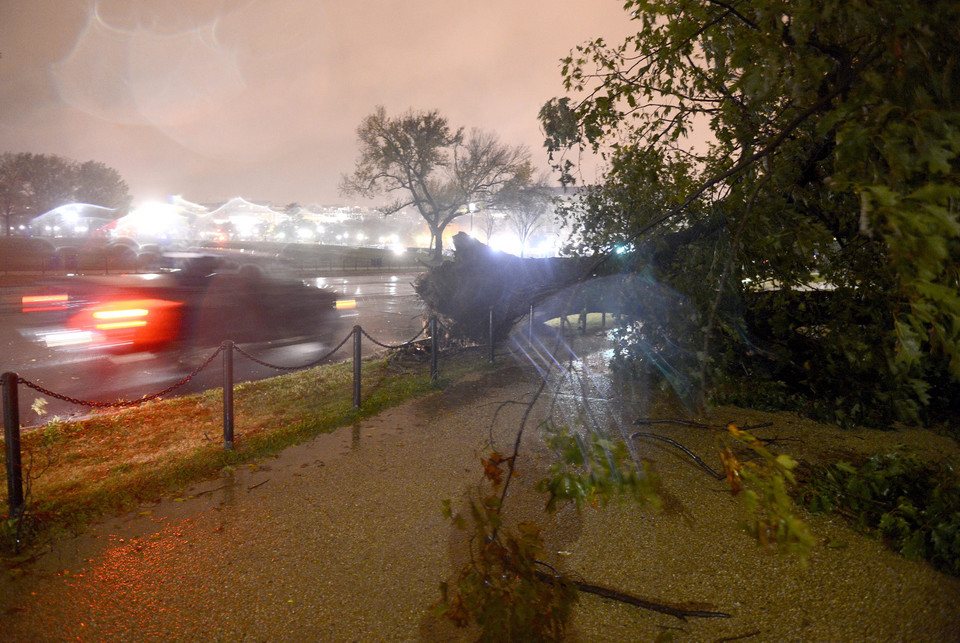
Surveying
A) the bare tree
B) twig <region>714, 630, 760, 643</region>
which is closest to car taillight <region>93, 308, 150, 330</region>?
twig <region>714, 630, 760, 643</region>

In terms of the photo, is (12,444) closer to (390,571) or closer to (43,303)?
(390,571)

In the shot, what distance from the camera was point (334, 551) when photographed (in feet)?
11.5

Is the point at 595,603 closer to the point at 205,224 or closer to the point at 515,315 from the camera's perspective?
the point at 515,315

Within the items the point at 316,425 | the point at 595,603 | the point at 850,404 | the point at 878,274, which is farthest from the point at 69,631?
the point at 850,404

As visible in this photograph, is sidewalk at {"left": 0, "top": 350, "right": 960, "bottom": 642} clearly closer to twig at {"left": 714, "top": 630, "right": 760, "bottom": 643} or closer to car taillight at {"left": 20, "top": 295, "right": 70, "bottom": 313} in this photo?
twig at {"left": 714, "top": 630, "right": 760, "bottom": 643}

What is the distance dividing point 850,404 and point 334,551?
19.6ft

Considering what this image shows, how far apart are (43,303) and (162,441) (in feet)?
47.9

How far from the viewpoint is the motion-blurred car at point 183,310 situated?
1149cm

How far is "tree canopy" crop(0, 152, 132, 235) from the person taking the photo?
162 ft

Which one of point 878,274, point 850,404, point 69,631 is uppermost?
point 878,274

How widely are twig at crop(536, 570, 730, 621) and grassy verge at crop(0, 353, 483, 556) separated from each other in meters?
3.43

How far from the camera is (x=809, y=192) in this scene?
4.54 meters

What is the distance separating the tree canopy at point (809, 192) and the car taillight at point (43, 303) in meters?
15.5

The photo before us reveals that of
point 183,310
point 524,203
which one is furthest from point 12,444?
point 524,203
